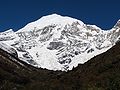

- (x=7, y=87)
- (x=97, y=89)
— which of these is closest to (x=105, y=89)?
(x=97, y=89)

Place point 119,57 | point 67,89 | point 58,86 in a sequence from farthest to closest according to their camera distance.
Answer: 1. point 119,57
2. point 58,86
3. point 67,89

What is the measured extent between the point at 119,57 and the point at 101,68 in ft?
46.5

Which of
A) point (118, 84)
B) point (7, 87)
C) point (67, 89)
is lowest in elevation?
point (118, 84)

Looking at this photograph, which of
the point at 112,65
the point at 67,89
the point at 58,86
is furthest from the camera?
the point at 112,65

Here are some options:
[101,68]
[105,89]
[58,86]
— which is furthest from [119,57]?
[105,89]

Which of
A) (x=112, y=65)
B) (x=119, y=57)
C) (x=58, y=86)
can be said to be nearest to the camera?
(x=58, y=86)

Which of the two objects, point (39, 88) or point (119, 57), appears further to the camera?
point (119, 57)

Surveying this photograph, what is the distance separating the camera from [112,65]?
16538 centimetres

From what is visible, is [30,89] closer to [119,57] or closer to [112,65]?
[112,65]

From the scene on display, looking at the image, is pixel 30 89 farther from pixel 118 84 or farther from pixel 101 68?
pixel 118 84

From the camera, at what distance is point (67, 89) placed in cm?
13588

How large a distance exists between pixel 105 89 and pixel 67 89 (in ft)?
122

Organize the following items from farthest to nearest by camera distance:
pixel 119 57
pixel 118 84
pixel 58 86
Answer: pixel 119 57, pixel 58 86, pixel 118 84

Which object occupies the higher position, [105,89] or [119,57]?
[119,57]
